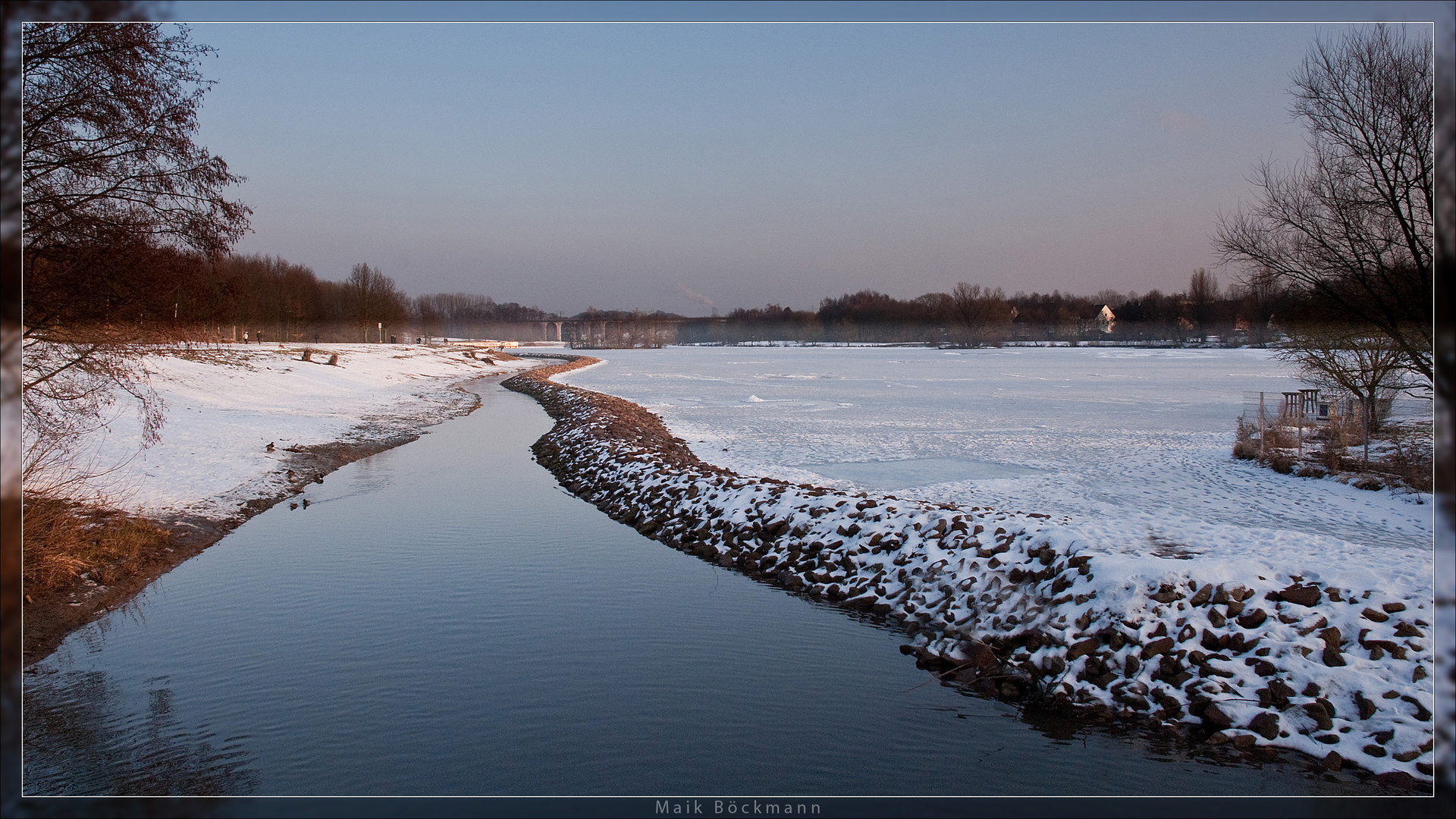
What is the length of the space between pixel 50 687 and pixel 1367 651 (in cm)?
1140

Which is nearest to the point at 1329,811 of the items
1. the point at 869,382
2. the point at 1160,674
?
the point at 1160,674

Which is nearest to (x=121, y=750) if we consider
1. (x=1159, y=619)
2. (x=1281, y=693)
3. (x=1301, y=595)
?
(x=1159, y=619)

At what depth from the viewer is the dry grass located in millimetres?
9656

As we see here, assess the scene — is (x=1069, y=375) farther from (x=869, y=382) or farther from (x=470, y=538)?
(x=470, y=538)

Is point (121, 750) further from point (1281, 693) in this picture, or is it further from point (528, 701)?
point (1281, 693)

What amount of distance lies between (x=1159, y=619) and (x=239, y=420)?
2437cm

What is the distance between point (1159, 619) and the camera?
7332 millimetres

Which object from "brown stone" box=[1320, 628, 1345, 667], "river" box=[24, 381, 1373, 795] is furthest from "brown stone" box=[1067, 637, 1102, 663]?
"brown stone" box=[1320, 628, 1345, 667]

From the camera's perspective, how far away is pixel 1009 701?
23.5 feet

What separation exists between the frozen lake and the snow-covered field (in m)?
9.83

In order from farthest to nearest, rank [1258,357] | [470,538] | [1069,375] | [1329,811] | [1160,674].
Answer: [1258,357]
[1069,375]
[470,538]
[1160,674]
[1329,811]

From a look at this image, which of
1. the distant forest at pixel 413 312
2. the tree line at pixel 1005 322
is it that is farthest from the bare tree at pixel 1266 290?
the tree line at pixel 1005 322

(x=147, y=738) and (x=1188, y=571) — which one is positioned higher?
(x=1188, y=571)

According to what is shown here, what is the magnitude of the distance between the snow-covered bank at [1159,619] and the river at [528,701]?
44 centimetres
